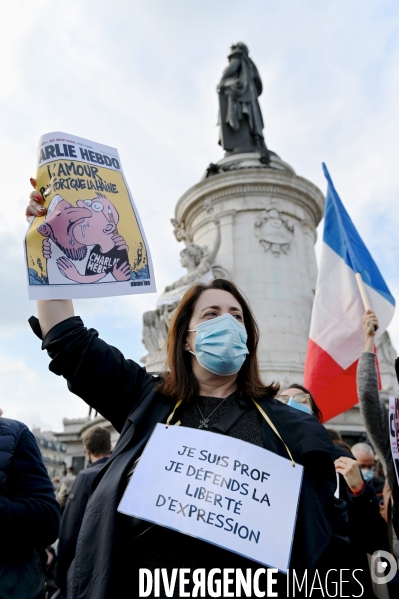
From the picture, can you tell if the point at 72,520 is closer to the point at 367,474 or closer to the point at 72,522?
the point at 72,522

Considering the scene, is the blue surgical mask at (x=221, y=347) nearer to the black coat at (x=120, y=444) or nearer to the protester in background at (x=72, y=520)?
the black coat at (x=120, y=444)

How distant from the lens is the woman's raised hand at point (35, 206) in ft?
7.86

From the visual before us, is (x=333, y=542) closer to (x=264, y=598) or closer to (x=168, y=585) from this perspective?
(x=264, y=598)

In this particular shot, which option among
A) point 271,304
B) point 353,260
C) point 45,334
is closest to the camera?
point 45,334

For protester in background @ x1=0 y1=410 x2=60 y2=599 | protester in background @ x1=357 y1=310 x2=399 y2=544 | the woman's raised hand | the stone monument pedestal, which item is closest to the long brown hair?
the woman's raised hand

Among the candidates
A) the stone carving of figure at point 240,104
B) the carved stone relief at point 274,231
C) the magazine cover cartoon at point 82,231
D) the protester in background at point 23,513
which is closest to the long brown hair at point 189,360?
the magazine cover cartoon at point 82,231

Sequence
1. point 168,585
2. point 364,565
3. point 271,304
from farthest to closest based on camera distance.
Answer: point 271,304 → point 364,565 → point 168,585

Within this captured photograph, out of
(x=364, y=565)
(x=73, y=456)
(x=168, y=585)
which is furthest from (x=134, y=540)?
(x=73, y=456)

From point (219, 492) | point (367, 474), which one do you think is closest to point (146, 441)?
point (219, 492)

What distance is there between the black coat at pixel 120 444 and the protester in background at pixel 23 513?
0.69m

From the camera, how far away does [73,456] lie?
1389 centimetres

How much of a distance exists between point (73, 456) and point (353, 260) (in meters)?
10.4

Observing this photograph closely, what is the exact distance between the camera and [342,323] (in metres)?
5.92

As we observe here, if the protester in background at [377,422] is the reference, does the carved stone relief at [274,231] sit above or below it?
above
